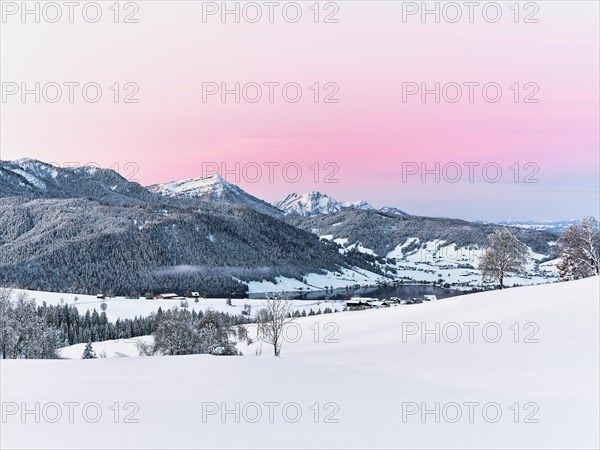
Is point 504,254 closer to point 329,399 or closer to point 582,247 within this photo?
point 582,247

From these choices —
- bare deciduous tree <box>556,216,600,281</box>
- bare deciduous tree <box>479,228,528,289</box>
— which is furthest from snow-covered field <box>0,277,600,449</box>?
bare deciduous tree <box>479,228,528,289</box>

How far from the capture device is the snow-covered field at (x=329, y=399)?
11070mm

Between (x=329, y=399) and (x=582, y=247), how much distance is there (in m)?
43.1

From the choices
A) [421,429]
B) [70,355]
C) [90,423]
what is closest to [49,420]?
[90,423]

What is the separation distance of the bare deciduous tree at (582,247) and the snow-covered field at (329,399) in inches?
1045

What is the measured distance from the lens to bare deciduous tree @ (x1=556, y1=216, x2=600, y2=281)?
Result: 47.0 m

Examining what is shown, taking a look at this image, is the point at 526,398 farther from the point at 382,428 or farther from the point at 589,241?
the point at 589,241

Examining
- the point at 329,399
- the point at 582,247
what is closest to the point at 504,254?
the point at 582,247

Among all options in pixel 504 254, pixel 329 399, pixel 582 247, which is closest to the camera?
pixel 329 399

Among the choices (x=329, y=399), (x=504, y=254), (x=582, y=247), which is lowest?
(x=329, y=399)

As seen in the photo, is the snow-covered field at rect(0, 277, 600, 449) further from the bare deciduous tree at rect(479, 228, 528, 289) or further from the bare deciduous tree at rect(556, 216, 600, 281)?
the bare deciduous tree at rect(479, 228, 528, 289)

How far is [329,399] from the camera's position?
13945 mm

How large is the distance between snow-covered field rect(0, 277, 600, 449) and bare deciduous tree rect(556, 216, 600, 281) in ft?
87.1

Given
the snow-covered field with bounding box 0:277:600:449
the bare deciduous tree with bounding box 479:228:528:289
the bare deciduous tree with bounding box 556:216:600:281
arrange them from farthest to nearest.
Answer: the bare deciduous tree with bounding box 479:228:528:289, the bare deciduous tree with bounding box 556:216:600:281, the snow-covered field with bounding box 0:277:600:449
